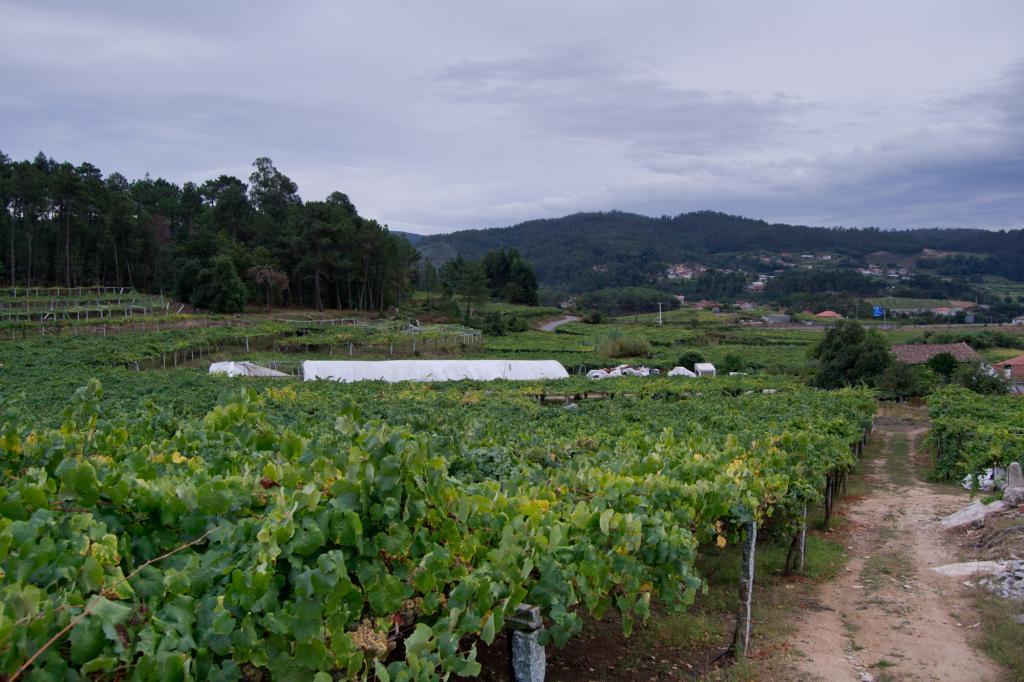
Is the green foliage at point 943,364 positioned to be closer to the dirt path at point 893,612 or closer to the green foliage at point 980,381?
the green foliage at point 980,381

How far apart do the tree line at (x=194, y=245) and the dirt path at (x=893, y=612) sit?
49063 mm

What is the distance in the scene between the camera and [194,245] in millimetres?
57094

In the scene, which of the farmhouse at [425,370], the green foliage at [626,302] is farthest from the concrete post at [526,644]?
the green foliage at [626,302]

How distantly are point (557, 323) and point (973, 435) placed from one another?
210 ft

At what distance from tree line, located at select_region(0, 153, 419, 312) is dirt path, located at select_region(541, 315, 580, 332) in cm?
1501

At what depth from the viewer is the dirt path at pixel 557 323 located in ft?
245

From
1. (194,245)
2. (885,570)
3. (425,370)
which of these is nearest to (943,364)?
(425,370)

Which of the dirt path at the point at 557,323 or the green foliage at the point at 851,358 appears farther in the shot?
the dirt path at the point at 557,323

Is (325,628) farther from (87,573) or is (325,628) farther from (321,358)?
(321,358)

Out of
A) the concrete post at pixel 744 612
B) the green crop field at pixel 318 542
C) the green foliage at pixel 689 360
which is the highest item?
the green crop field at pixel 318 542

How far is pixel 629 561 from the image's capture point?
493 cm

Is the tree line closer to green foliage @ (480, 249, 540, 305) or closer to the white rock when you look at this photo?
green foliage @ (480, 249, 540, 305)

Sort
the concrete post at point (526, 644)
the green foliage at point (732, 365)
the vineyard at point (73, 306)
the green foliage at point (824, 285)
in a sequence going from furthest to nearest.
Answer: the green foliage at point (824, 285)
the green foliage at point (732, 365)
the vineyard at point (73, 306)
the concrete post at point (526, 644)

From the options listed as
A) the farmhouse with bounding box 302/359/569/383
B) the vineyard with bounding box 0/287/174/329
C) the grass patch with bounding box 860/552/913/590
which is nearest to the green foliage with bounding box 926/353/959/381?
the farmhouse with bounding box 302/359/569/383
